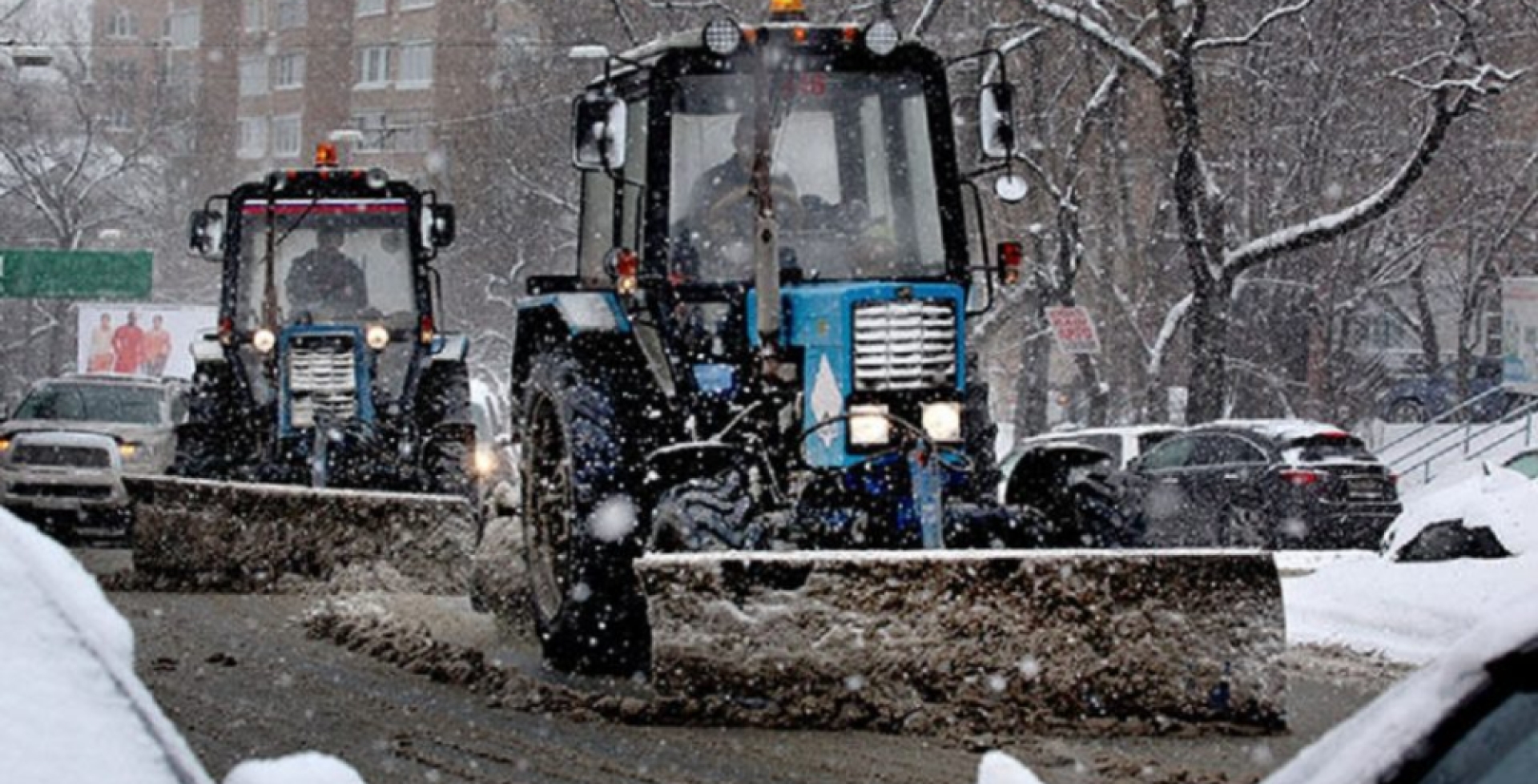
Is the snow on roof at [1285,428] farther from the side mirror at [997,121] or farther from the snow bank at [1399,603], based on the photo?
the side mirror at [997,121]

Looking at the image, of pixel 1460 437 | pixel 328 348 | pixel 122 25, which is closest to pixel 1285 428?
pixel 328 348

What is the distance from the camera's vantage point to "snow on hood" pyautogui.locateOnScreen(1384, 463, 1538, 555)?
16.9m

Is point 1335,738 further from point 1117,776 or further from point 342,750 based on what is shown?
point 342,750

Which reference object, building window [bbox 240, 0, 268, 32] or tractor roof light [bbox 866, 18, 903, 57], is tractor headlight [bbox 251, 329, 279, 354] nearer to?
tractor roof light [bbox 866, 18, 903, 57]

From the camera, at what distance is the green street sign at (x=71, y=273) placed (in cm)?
4884

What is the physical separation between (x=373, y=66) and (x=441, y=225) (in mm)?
64498

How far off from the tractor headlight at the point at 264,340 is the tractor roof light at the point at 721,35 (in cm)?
734

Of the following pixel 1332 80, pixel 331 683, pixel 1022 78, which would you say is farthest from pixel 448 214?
pixel 1022 78

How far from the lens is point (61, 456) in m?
20.9

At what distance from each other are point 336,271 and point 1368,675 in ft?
27.8

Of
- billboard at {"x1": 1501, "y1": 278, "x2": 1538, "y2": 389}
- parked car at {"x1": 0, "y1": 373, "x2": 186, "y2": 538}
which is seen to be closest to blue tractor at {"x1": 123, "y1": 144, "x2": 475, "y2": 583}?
parked car at {"x1": 0, "y1": 373, "x2": 186, "y2": 538}

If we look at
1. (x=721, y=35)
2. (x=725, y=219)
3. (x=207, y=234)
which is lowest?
(x=725, y=219)

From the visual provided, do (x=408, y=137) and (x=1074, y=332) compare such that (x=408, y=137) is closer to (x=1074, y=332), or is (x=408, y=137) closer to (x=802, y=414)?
(x=1074, y=332)

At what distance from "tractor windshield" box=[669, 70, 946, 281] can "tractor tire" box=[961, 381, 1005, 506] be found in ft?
2.09
